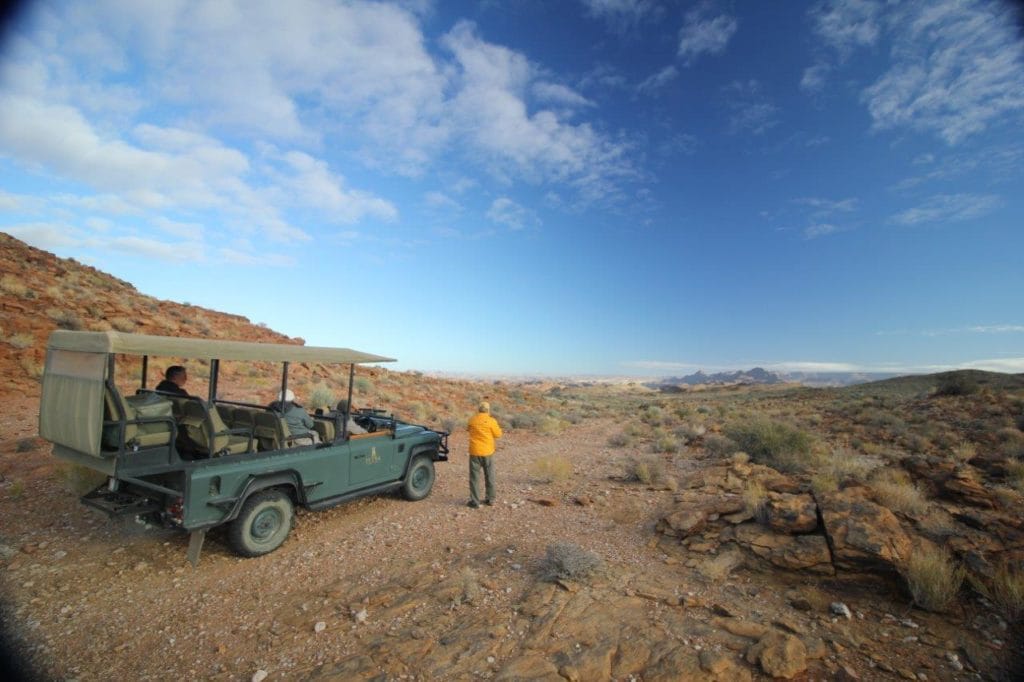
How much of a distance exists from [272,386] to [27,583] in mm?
14251

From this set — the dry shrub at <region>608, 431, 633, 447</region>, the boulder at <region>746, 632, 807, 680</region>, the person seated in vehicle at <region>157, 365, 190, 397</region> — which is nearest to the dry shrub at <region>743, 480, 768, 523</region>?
the boulder at <region>746, 632, 807, 680</region>

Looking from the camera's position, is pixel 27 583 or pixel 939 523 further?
pixel 939 523

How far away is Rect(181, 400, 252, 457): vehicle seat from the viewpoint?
5605mm

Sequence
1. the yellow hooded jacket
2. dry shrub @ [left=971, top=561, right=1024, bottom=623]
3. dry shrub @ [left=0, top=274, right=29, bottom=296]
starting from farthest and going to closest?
dry shrub @ [left=0, top=274, right=29, bottom=296], the yellow hooded jacket, dry shrub @ [left=971, top=561, right=1024, bottom=623]

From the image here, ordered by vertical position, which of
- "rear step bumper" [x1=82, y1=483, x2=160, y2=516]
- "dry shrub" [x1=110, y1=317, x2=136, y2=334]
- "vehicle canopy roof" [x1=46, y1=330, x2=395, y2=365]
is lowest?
"rear step bumper" [x1=82, y1=483, x2=160, y2=516]

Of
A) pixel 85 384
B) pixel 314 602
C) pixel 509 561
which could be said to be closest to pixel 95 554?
pixel 85 384

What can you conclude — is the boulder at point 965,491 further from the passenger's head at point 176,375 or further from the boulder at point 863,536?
the passenger's head at point 176,375

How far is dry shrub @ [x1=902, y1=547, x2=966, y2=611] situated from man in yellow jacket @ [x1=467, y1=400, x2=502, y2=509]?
17.4 feet

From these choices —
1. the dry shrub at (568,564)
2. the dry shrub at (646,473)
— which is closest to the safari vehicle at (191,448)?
the dry shrub at (568,564)

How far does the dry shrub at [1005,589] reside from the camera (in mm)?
4336

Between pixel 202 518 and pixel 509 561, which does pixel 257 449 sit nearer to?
pixel 202 518

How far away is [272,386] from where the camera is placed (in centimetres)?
1878

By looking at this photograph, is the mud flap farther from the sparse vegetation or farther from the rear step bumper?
the sparse vegetation

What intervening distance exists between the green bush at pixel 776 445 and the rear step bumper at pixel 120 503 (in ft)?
37.0
